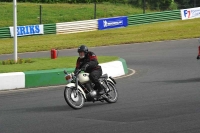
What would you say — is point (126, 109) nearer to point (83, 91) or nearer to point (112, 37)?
point (83, 91)

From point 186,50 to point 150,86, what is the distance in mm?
11868

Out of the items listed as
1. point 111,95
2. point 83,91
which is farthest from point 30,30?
point 83,91

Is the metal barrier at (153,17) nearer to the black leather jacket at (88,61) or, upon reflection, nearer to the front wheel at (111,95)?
the front wheel at (111,95)

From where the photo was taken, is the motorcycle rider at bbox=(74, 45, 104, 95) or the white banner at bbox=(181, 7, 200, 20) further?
the white banner at bbox=(181, 7, 200, 20)

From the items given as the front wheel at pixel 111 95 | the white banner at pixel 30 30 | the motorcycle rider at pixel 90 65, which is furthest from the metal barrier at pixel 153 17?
the motorcycle rider at pixel 90 65

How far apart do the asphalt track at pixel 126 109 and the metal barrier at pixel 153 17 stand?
2265 cm

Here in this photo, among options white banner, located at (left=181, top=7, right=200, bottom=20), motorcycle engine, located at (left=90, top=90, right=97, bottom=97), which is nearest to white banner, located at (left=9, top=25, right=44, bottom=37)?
white banner, located at (left=181, top=7, right=200, bottom=20)

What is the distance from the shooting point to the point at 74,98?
12453 mm

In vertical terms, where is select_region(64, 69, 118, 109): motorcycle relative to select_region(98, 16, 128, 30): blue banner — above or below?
below

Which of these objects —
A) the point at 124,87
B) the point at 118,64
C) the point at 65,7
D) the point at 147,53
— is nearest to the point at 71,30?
the point at 65,7

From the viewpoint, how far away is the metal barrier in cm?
4303

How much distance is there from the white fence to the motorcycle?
89.5 ft

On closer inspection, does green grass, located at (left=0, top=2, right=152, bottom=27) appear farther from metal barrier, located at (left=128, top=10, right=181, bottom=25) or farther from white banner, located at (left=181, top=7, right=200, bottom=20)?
white banner, located at (left=181, top=7, right=200, bottom=20)

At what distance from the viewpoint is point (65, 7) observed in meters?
50.1
